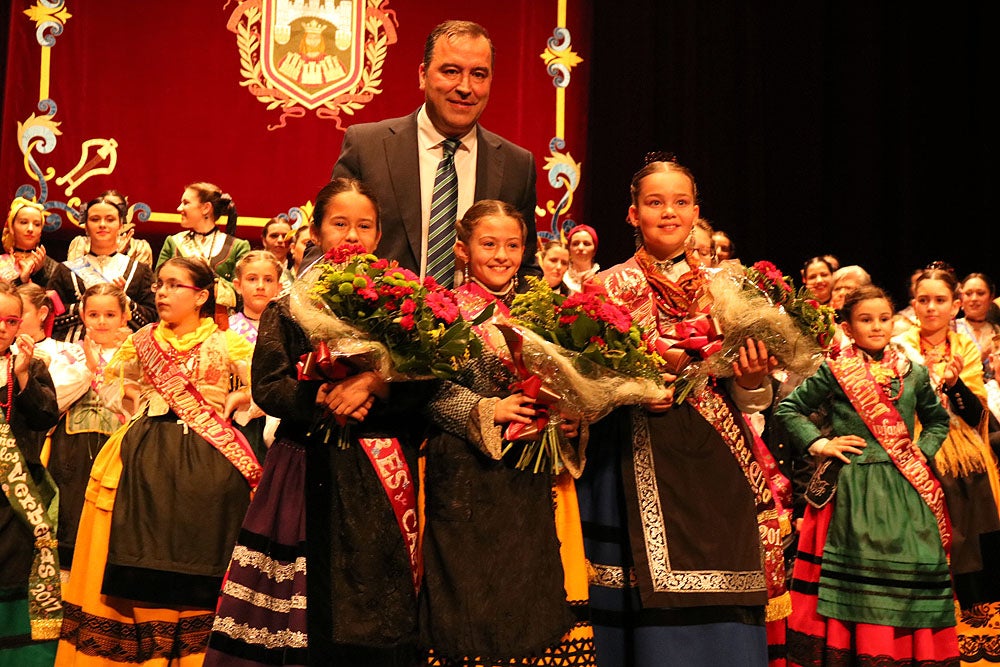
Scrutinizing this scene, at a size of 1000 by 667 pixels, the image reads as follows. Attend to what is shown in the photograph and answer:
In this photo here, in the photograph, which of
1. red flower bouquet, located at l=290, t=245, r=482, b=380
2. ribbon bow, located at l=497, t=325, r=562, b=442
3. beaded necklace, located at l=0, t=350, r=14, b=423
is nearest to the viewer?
red flower bouquet, located at l=290, t=245, r=482, b=380

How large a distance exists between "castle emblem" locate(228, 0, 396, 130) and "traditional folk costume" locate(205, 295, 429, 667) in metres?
7.00

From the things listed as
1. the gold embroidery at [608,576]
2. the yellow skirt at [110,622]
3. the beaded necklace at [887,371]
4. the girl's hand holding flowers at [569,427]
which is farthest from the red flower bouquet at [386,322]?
the beaded necklace at [887,371]

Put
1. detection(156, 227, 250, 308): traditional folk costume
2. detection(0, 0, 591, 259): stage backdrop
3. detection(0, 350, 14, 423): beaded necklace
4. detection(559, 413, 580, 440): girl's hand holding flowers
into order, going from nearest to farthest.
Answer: detection(559, 413, 580, 440): girl's hand holding flowers → detection(0, 350, 14, 423): beaded necklace → detection(156, 227, 250, 308): traditional folk costume → detection(0, 0, 591, 259): stage backdrop

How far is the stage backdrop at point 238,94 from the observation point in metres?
9.55

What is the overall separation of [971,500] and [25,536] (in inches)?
152

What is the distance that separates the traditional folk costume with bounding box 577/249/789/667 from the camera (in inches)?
133

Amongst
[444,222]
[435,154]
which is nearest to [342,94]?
[435,154]

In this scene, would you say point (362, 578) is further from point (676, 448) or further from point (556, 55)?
point (556, 55)

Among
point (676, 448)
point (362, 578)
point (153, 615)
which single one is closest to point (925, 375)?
point (676, 448)

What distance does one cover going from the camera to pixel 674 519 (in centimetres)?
342

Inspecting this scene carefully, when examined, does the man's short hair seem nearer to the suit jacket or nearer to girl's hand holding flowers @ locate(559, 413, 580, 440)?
the suit jacket

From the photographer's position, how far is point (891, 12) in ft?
34.8

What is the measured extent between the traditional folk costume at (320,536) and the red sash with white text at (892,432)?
223 centimetres

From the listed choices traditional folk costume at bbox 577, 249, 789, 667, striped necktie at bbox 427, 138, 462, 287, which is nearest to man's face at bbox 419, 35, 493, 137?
striped necktie at bbox 427, 138, 462, 287
